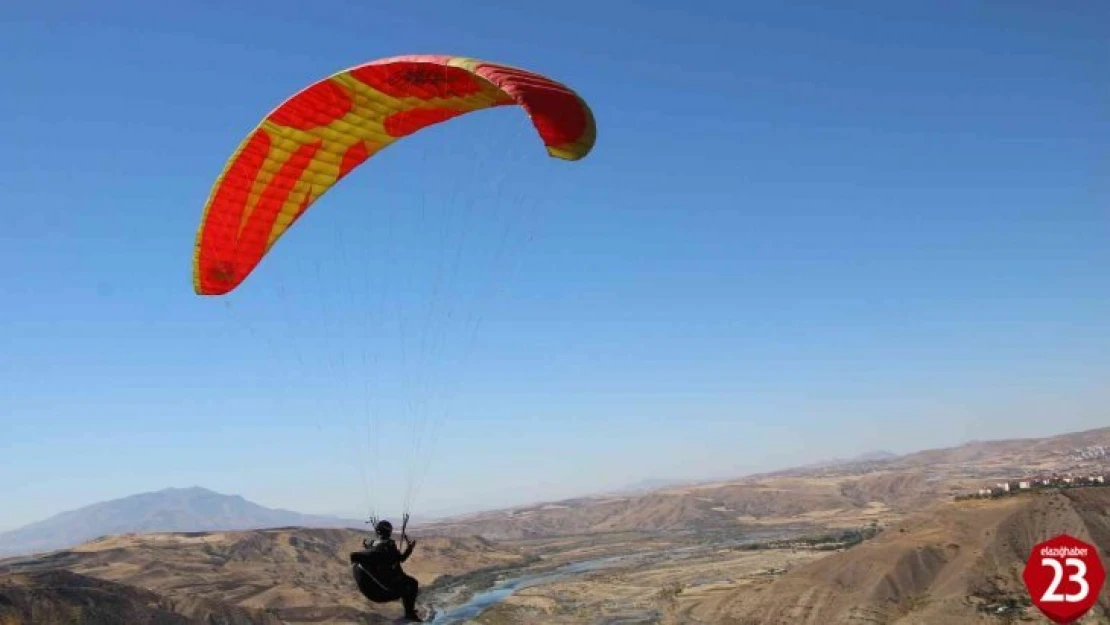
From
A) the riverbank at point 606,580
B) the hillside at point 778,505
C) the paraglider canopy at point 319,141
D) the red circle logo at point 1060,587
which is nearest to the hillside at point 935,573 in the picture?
the riverbank at point 606,580

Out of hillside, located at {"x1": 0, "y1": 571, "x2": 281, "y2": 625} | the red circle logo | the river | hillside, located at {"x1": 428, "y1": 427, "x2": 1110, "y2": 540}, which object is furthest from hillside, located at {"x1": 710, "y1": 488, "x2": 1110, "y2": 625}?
hillside, located at {"x1": 428, "y1": 427, "x2": 1110, "y2": 540}

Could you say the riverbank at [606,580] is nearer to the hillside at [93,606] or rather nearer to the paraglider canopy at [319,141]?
the hillside at [93,606]

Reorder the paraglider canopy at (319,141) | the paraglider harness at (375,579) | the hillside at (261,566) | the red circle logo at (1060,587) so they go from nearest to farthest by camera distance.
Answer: the paraglider harness at (375,579) → the paraglider canopy at (319,141) → the red circle logo at (1060,587) → the hillside at (261,566)

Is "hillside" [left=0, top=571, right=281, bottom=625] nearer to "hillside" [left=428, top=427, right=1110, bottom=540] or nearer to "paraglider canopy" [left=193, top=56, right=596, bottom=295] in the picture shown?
"paraglider canopy" [left=193, top=56, right=596, bottom=295]

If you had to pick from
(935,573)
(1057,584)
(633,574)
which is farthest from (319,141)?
(633,574)

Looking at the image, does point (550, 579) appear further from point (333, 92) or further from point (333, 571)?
point (333, 92)

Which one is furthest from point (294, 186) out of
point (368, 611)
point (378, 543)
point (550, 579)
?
point (550, 579)

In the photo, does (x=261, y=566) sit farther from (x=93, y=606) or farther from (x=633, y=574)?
(x=93, y=606)
